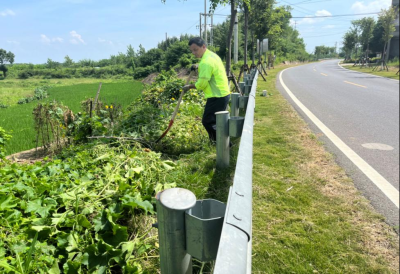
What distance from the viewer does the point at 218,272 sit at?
0.64m

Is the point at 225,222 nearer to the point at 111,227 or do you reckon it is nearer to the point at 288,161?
the point at 111,227

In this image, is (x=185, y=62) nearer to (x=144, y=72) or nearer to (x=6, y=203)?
(x=144, y=72)

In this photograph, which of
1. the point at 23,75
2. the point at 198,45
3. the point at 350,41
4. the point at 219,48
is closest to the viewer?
the point at 198,45

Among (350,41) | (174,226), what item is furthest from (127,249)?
(350,41)

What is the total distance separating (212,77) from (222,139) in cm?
172

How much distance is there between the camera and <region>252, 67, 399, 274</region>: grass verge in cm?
191

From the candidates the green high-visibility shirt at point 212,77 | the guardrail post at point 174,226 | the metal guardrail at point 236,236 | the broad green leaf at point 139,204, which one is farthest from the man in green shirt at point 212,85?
the guardrail post at point 174,226

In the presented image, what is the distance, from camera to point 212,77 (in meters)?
4.44

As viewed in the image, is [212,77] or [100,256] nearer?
[100,256]

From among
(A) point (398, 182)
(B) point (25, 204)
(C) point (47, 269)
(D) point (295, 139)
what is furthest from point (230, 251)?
(D) point (295, 139)

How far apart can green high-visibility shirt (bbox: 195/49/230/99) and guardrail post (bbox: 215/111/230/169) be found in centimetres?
146

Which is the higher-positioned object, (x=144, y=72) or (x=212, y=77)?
(x=144, y=72)

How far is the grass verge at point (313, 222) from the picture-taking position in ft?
6.28

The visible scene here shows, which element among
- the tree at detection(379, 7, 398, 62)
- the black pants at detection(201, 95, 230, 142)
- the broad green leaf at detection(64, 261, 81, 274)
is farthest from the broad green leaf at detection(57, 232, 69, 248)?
the black pants at detection(201, 95, 230, 142)
